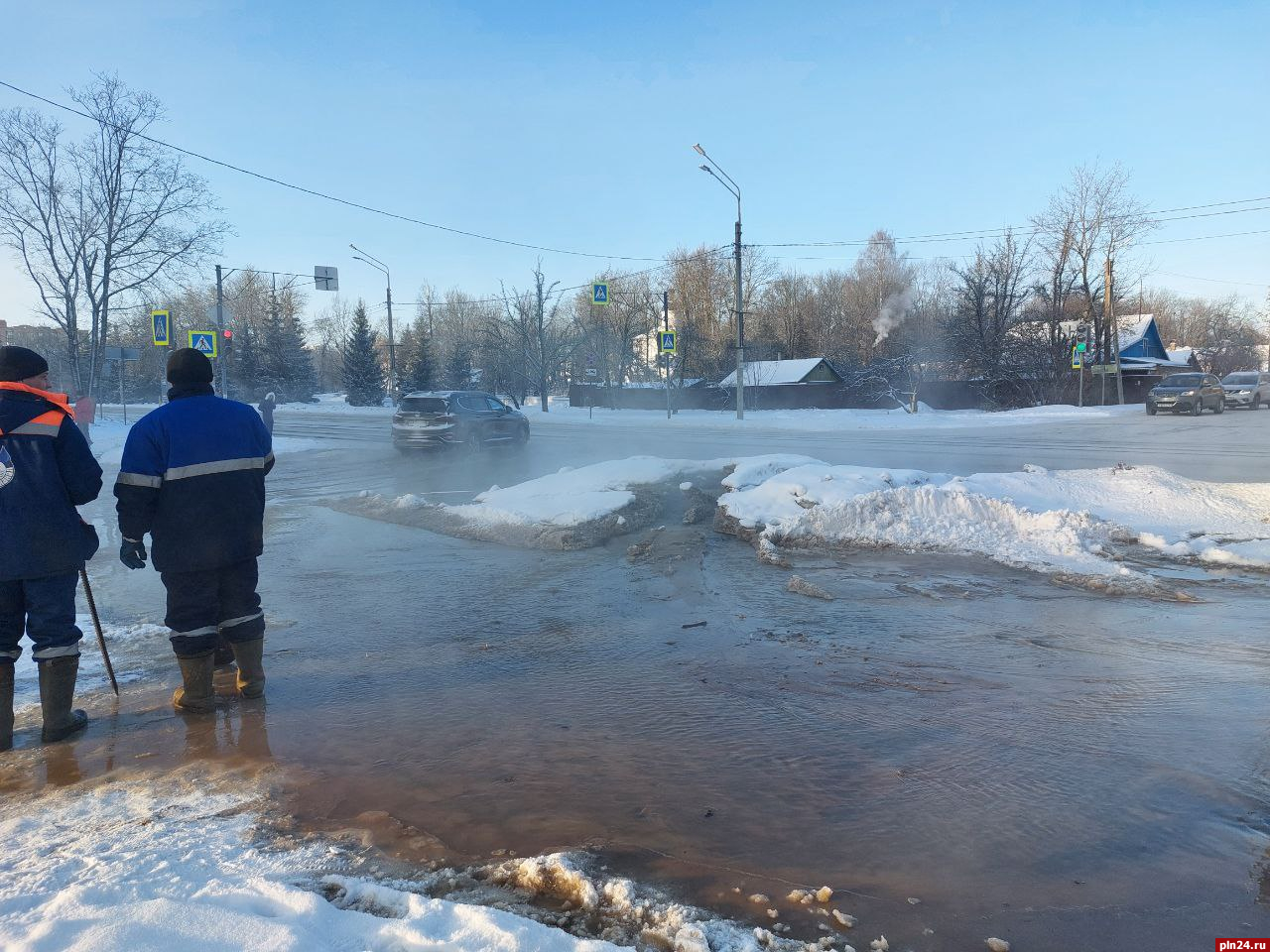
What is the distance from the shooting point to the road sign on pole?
24.2 m

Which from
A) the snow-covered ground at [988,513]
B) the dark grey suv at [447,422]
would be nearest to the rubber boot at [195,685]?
the snow-covered ground at [988,513]

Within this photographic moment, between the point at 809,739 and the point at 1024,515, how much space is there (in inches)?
205

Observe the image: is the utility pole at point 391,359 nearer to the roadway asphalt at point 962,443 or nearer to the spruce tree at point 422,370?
the spruce tree at point 422,370

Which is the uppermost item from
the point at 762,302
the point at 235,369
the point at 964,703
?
the point at 762,302

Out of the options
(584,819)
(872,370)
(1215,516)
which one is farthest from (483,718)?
(872,370)

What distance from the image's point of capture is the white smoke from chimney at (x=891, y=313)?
201 feet

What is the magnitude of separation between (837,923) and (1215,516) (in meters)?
8.00

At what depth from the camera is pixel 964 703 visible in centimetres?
425

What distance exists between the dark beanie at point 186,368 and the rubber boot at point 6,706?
60.3 inches

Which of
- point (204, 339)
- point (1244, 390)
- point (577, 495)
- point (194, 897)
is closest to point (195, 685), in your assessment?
point (194, 897)

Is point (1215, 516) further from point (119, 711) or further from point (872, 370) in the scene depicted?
point (872, 370)

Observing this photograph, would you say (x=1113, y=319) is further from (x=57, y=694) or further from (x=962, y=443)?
(x=57, y=694)

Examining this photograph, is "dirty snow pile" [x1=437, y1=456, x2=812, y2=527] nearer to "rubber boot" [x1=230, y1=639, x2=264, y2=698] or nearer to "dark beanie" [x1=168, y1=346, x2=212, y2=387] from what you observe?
"rubber boot" [x1=230, y1=639, x2=264, y2=698]

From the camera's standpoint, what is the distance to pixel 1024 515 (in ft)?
26.6
